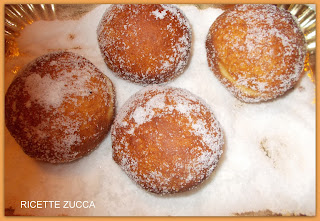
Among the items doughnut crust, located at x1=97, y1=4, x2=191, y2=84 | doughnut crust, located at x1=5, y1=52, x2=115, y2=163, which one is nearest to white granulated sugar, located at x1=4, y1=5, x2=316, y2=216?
doughnut crust, located at x1=97, y1=4, x2=191, y2=84

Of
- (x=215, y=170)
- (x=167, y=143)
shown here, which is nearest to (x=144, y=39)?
(x=167, y=143)

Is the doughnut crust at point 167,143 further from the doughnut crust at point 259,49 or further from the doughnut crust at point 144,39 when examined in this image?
the doughnut crust at point 259,49

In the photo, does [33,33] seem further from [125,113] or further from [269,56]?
[269,56]

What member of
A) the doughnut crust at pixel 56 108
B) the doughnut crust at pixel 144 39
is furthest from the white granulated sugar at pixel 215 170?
the doughnut crust at pixel 56 108

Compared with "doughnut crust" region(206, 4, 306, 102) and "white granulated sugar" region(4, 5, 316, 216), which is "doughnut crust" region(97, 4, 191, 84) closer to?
"white granulated sugar" region(4, 5, 316, 216)

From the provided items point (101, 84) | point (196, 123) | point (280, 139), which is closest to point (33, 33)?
point (101, 84)

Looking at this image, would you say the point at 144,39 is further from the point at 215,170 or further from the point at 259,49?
the point at 215,170
